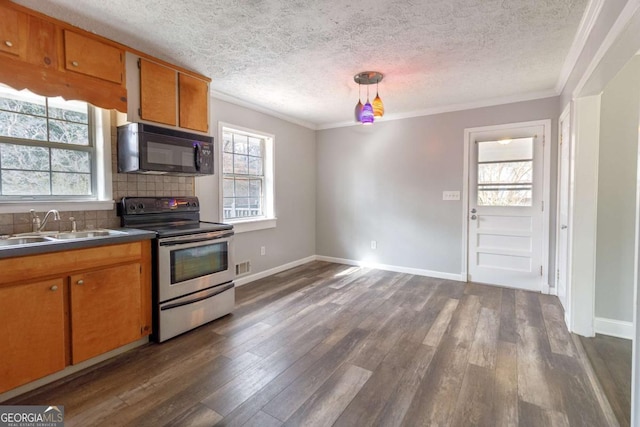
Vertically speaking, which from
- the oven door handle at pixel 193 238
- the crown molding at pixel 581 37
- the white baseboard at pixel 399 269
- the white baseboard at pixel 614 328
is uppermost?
the crown molding at pixel 581 37

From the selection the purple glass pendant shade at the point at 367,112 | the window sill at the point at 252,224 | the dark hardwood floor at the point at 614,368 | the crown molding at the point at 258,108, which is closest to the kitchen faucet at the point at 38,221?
the window sill at the point at 252,224

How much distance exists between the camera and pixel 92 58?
223cm

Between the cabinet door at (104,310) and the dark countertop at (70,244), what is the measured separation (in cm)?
19

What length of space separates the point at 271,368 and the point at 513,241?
3311mm

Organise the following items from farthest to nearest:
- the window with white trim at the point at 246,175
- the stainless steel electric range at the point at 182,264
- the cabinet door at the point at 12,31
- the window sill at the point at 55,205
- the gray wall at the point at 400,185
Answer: the gray wall at the point at 400,185
the window with white trim at the point at 246,175
the stainless steel electric range at the point at 182,264
the window sill at the point at 55,205
the cabinet door at the point at 12,31

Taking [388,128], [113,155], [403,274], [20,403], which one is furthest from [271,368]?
[388,128]

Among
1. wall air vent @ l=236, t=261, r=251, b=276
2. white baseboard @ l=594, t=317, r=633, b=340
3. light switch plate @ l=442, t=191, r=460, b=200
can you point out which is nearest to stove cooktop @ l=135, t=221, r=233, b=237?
wall air vent @ l=236, t=261, r=251, b=276

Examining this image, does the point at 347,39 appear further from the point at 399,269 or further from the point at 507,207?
the point at 399,269

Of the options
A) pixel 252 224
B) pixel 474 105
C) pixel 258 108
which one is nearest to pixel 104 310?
pixel 252 224

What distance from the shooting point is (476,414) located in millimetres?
1662

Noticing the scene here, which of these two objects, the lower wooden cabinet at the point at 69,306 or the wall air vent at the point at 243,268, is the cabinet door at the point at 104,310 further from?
the wall air vent at the point at 243,268

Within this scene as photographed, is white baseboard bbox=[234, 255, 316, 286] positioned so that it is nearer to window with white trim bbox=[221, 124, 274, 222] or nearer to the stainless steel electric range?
window with white trim bbox=[221, 124, 274, 222]

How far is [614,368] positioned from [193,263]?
10.6 feet

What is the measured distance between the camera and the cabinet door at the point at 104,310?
1.98 meters
